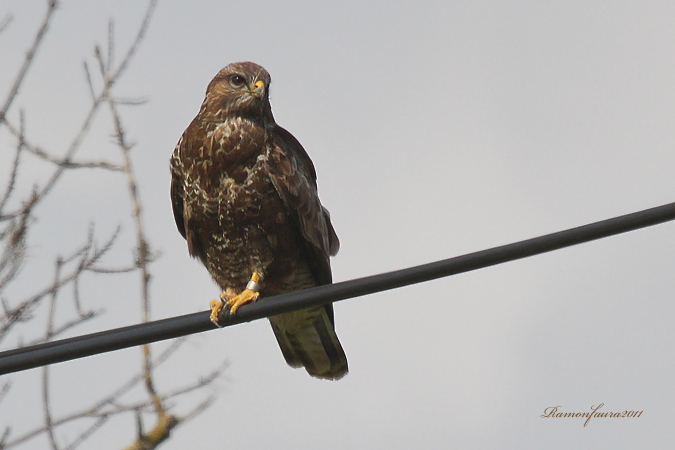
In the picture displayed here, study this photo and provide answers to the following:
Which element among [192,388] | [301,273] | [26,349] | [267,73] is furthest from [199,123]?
[26,349]

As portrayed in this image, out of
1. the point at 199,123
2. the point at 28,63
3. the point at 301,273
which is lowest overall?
the point at 301,273

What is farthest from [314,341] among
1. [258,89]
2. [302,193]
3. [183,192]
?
[258,89]

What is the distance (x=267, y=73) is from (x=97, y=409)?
216 cm

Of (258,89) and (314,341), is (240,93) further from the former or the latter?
(314,341)

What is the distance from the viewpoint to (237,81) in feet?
20.6

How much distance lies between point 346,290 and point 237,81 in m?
2.69

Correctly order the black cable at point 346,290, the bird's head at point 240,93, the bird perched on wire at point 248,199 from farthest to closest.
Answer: the bird's head at point 240,93 → the bird perched on wire at point 248,199 → the black cable at point 346,290

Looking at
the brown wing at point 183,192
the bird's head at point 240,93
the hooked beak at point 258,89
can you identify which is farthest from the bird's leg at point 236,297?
the hooked beak at point 258,89

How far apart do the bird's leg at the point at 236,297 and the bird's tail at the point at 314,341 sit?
1.51ft

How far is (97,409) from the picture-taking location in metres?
6.05

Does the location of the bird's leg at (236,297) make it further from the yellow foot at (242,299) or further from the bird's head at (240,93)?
the bird's head at (240,93)

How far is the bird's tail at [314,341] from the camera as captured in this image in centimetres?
644

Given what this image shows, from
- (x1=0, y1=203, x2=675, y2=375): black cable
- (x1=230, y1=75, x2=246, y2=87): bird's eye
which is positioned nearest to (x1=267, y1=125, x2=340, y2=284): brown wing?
(x1=230, y1=75, x2=246, y2=87): bird's eye

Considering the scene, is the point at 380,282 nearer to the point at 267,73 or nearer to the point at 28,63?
the point at 267,73
